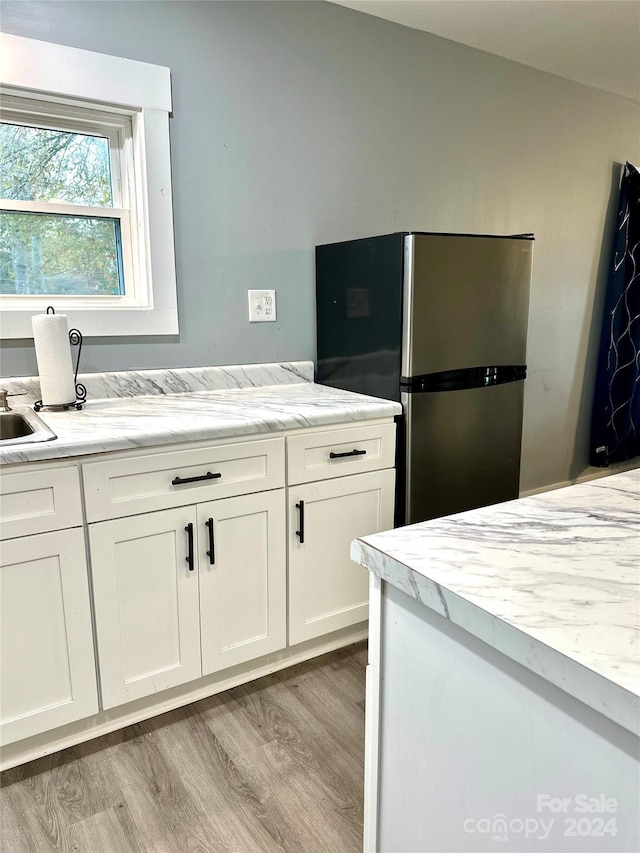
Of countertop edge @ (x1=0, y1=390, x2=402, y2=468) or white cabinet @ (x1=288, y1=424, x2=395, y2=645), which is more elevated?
countertop edge @ (x1=0, y1=390, x2=402, y2=468)

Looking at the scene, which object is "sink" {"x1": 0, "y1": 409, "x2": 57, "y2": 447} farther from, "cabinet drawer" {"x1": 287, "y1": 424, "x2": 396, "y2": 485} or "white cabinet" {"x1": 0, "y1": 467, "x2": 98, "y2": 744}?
"cabinet drawer" {"x1": 287, "y1": 424, "x2": 396, "y2": 485}

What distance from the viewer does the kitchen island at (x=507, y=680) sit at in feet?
1.94

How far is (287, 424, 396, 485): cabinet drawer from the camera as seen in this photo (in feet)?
6.13

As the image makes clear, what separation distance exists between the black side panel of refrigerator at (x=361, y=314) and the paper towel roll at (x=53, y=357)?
1015 millimetres

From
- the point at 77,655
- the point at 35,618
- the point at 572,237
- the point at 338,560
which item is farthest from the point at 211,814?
the point at 572,237

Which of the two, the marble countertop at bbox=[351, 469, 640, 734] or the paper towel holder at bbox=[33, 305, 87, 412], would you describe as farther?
the paper towel holder at bbox=[33, 305, 87, 412]

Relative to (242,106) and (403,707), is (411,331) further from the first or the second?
(403,707)

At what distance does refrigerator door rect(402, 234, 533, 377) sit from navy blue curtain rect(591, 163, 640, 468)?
1.67 metres

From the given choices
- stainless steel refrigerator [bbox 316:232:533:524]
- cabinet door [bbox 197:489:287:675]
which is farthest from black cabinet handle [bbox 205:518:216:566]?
stainless steel refrigerator [bbox 316:232:533:524]

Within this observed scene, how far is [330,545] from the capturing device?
6.52 feet

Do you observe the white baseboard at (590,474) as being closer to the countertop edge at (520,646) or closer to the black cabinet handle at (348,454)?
the black cabinet handle at (348,454)

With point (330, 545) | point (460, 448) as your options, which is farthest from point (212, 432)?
point (460, 448)

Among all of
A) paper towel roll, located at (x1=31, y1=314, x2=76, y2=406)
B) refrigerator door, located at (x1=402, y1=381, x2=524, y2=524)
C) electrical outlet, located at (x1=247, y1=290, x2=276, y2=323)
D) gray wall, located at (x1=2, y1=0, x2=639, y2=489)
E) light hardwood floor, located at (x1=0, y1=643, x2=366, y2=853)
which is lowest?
light hardwood floor, located at (x1=0, y1=643, x2=366, y2=853)

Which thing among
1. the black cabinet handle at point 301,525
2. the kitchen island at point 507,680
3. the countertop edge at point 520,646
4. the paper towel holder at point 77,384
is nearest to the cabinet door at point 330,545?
the black cabinet handle at point 301,525
